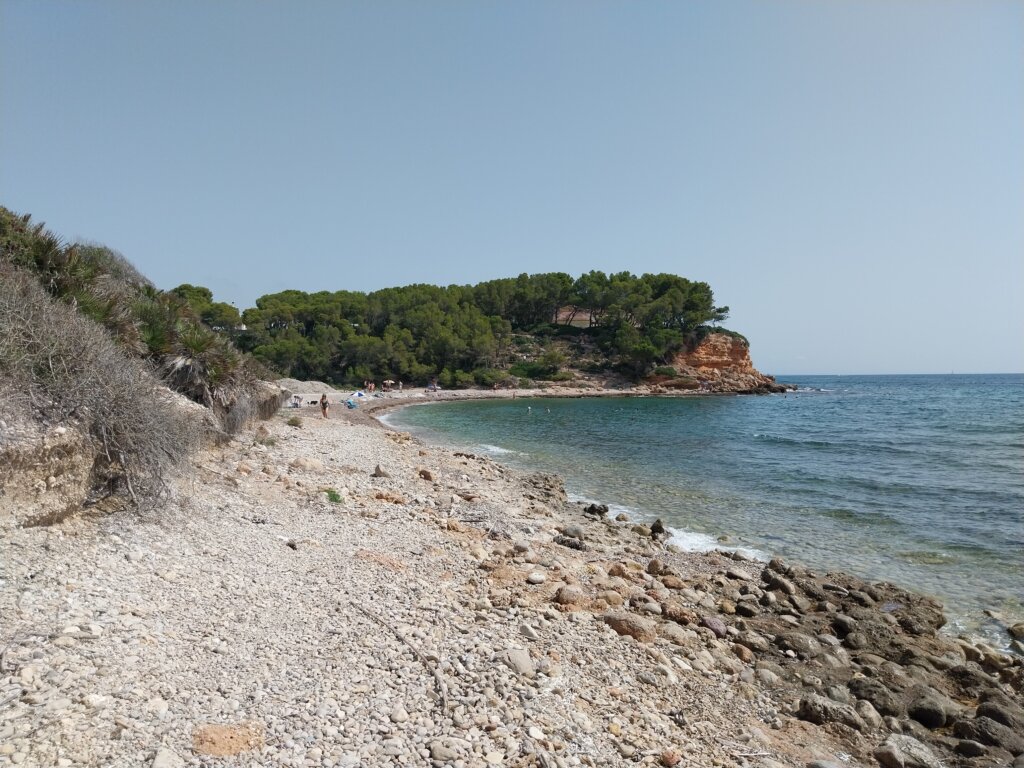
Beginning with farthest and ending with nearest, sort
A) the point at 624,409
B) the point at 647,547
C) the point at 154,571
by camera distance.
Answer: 1. the point at 624,409
2. the point at 647,547
3. the point at 154,571

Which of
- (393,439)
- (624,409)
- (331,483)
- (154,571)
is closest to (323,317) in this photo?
(624,409)

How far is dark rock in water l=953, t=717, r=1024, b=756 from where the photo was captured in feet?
16.6

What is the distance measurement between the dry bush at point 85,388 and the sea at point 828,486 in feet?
30.9

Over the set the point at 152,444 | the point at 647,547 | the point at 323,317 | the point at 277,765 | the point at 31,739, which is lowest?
the point at 647,547

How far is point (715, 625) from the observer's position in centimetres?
688

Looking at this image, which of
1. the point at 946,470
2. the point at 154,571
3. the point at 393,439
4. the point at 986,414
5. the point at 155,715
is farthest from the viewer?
the point at 986,414

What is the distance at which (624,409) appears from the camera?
154 ft

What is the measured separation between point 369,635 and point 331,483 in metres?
7.06

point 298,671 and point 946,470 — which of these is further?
point 946,470

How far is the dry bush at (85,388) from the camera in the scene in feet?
20.3

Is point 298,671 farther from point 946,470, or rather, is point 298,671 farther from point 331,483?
point 946,470

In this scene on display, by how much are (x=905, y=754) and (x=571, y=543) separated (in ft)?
19.1

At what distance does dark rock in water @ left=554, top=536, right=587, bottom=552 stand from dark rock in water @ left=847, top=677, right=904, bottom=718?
4706 millimetres

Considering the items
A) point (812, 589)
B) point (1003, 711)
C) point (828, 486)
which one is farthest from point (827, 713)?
point (828, 486)
